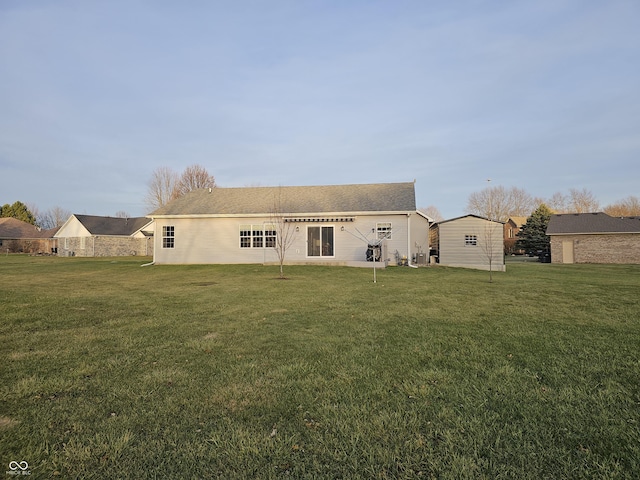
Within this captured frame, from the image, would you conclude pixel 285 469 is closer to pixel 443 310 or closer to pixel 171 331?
pixel 171 331

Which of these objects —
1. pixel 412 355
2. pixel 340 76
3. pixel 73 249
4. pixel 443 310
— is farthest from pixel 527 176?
pixel 73 249

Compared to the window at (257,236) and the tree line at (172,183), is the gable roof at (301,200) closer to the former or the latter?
the window at (257,236)

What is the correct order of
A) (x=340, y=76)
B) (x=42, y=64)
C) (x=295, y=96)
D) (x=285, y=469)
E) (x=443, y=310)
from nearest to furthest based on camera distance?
(x=285, y=469) → (x=443, y=310) → (x=42, y=64) → (x=340, y=76) → (x=295, y=96)

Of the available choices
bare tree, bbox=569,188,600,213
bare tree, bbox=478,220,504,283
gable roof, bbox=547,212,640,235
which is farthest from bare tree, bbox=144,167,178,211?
bare tree, bbox=569,188,600,213

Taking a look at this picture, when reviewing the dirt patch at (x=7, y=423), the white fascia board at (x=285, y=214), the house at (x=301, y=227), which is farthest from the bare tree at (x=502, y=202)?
the dirt patch at (x=7, y=423)

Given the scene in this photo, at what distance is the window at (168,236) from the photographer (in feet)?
65.6

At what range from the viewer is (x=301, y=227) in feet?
61.3

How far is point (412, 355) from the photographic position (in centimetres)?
400

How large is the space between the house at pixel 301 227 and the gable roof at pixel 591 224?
13092mm

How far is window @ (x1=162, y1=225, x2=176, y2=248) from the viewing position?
20000 mm

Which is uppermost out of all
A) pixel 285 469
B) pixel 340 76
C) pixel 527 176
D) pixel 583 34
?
pixel 340 76

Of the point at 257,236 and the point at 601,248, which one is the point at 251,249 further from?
the point at 601,248

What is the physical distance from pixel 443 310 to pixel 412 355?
117 inches

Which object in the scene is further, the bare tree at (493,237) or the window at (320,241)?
the bare tree at (493,237)
